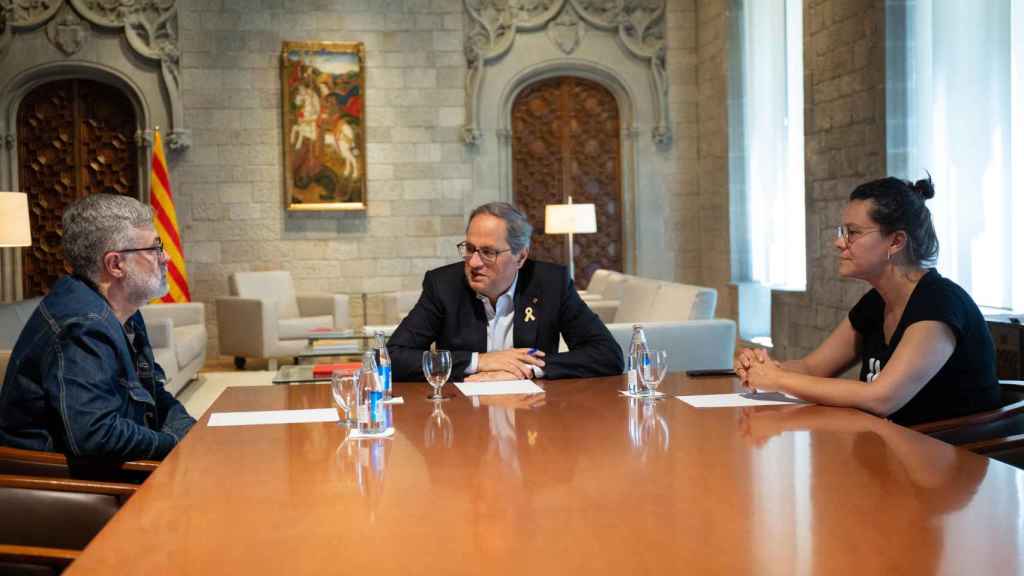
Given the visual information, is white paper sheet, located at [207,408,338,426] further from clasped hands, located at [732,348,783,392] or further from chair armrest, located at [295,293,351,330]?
chair armrest, located at [295,293,351,330]

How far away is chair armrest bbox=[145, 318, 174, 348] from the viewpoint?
286 inches

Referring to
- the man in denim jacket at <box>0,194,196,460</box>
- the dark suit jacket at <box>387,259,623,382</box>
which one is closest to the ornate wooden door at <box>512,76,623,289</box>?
the dark suit jacket at <box>387,259,623,382</box>

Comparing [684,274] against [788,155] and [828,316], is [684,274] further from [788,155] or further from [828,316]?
[828,316]

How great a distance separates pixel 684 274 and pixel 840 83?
384 centimetres

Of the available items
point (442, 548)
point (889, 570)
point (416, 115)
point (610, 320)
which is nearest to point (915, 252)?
point (889, 570)

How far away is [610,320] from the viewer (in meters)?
7.52

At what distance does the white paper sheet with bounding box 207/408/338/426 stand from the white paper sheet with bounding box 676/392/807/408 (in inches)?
35.5

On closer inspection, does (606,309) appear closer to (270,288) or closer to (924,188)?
(270,288)

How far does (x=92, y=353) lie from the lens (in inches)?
98.9

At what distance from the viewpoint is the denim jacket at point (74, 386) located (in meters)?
2.42

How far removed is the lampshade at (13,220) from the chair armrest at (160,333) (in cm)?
121

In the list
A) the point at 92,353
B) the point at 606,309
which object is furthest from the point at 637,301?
the point at 92,353

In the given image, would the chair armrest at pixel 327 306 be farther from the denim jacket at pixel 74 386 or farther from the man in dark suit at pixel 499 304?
the denim jacket at pixel 74 386

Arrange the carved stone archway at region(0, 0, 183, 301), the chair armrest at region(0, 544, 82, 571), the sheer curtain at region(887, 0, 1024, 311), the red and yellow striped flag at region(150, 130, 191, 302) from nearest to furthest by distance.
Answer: the chair armrest at region(0, 544, 82, 571)
the sheer curtain at region(887, 0, 1024, 311)
the red and yellow striped flag at region(150, 130, 191, 302)
the carved stone archway at region(0, 0, 183, 301)
